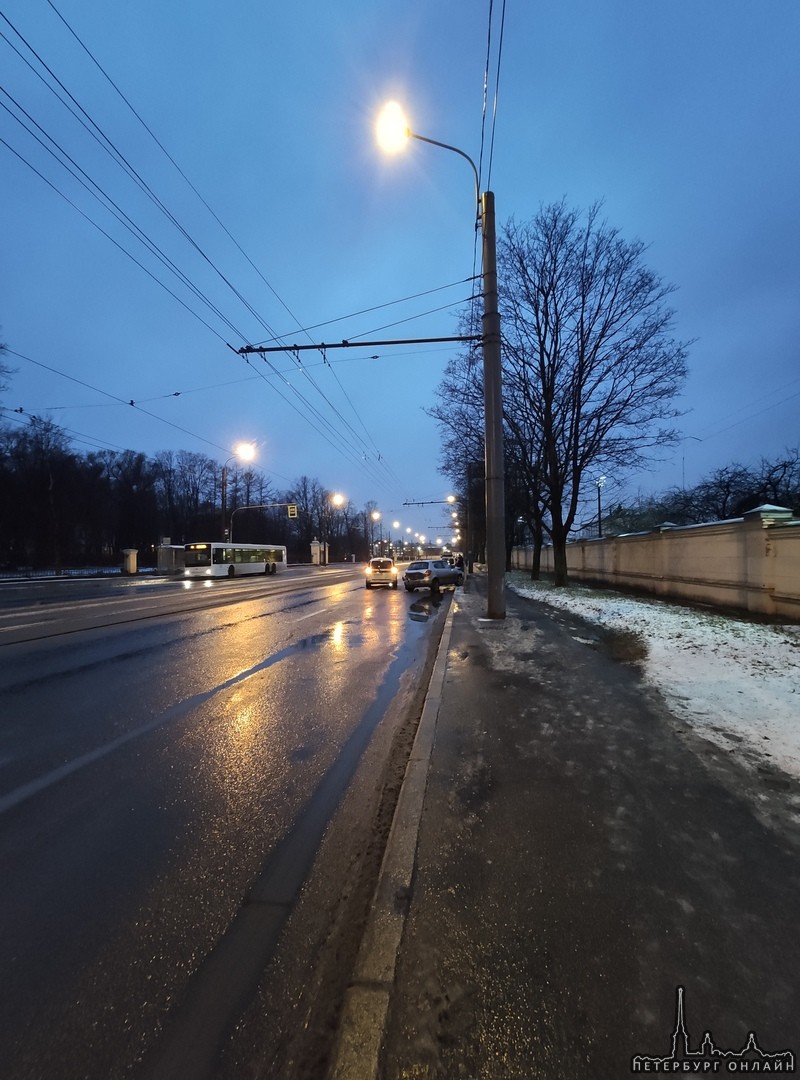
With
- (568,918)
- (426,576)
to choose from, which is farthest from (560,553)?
(568,918)

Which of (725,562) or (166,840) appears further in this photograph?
(725,562)

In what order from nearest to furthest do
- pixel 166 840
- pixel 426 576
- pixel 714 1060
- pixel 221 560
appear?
pixel 714 1060, pixel 166 840, pixel 426 576, pixel 221 560

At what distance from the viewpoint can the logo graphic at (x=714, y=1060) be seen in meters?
1.86

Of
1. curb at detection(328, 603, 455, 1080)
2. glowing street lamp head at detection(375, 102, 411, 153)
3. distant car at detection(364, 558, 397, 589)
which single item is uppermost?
glowing street lamp head at detection(375, 102, 411, 153)

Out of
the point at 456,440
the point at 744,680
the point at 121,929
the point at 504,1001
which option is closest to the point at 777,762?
the point at 744,680

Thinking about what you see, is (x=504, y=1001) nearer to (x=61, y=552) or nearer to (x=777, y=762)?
(x=777, y=762)

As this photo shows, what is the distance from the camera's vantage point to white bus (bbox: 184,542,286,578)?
1598 inches

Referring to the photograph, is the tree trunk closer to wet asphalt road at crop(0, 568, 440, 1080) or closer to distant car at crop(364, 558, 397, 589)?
distant car at crop(364, 558, 397, 589)

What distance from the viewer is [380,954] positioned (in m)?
2.36

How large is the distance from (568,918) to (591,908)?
0.50ft

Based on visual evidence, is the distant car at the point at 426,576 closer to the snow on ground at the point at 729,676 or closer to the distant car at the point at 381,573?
the distant car at the point at 381,573

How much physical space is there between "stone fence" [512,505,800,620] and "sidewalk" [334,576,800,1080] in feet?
29.8

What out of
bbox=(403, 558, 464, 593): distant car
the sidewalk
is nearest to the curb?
the sidewalk

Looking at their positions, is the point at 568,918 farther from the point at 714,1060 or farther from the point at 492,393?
the point at 492,393
